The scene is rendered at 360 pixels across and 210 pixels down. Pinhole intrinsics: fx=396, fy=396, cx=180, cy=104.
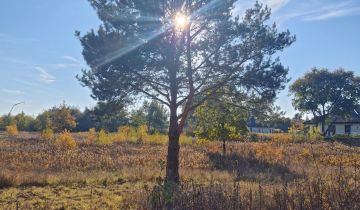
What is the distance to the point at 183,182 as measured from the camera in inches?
542

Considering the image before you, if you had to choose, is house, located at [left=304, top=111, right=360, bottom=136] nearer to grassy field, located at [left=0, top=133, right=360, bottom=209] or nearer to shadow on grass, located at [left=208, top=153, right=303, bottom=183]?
grassy field, located at [left=0, top=133, right=360, bottom=209]

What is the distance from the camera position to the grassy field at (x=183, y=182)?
797 cm

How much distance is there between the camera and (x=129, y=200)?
37.4 feet

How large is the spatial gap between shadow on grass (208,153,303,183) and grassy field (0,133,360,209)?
50 mm

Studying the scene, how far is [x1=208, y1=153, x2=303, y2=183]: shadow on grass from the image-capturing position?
719 inches

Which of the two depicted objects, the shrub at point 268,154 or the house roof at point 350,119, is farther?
the house roof at point 350,119

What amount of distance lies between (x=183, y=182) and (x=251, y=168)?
379 inches

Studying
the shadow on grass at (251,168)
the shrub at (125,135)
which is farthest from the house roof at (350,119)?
the shadow on grass at (251,168)

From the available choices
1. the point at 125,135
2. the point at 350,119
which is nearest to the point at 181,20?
the point at 125,135

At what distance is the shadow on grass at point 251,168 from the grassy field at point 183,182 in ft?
0.16

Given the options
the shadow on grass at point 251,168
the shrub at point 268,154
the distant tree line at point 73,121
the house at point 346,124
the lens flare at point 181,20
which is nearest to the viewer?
the lens flare at point 181,20

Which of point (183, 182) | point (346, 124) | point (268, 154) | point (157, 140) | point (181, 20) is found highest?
point (181, 20)

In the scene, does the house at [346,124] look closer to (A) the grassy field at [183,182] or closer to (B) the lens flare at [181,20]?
(A) the grassy field at [183,182]

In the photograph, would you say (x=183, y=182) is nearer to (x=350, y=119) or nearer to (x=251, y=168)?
(x=251, y=168)
